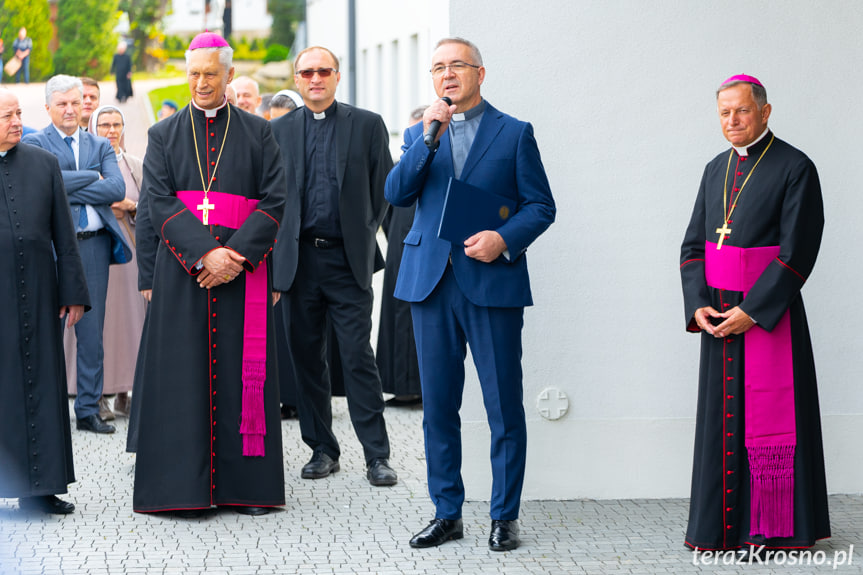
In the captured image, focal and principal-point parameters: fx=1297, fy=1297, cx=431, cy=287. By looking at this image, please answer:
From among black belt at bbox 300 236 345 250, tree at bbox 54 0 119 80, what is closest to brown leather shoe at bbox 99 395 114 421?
black belt at bbox 300 236 345 250

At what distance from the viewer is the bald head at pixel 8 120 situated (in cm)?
657

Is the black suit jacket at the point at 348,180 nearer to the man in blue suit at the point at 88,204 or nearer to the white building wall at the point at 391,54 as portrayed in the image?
the man in blue suit at the point at 88,204

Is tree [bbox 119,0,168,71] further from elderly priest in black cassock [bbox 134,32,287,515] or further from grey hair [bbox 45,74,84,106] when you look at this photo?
elderly priest in black cassock [bbox 134,32,287,515]

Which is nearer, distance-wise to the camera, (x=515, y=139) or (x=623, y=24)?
(x=515, y=139)

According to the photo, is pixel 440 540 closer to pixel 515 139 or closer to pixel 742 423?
pixel 742 423

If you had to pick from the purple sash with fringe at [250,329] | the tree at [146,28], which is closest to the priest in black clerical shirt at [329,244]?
the purple sash with fringe at [250,329]

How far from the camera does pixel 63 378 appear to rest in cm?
677

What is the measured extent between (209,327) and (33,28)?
1815 cm

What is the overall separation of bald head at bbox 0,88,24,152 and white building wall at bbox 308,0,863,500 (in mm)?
A: 2282

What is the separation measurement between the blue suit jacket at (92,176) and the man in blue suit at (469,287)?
137 inches

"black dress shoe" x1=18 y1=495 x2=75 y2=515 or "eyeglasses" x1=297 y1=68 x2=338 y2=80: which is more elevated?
"eyeglasses" x1=297 y1=68 x2=338 y2=80

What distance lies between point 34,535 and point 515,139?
9.76 feet

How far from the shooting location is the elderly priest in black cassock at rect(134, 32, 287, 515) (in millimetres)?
6594

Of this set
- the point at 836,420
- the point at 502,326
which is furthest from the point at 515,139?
the point at 836,420
